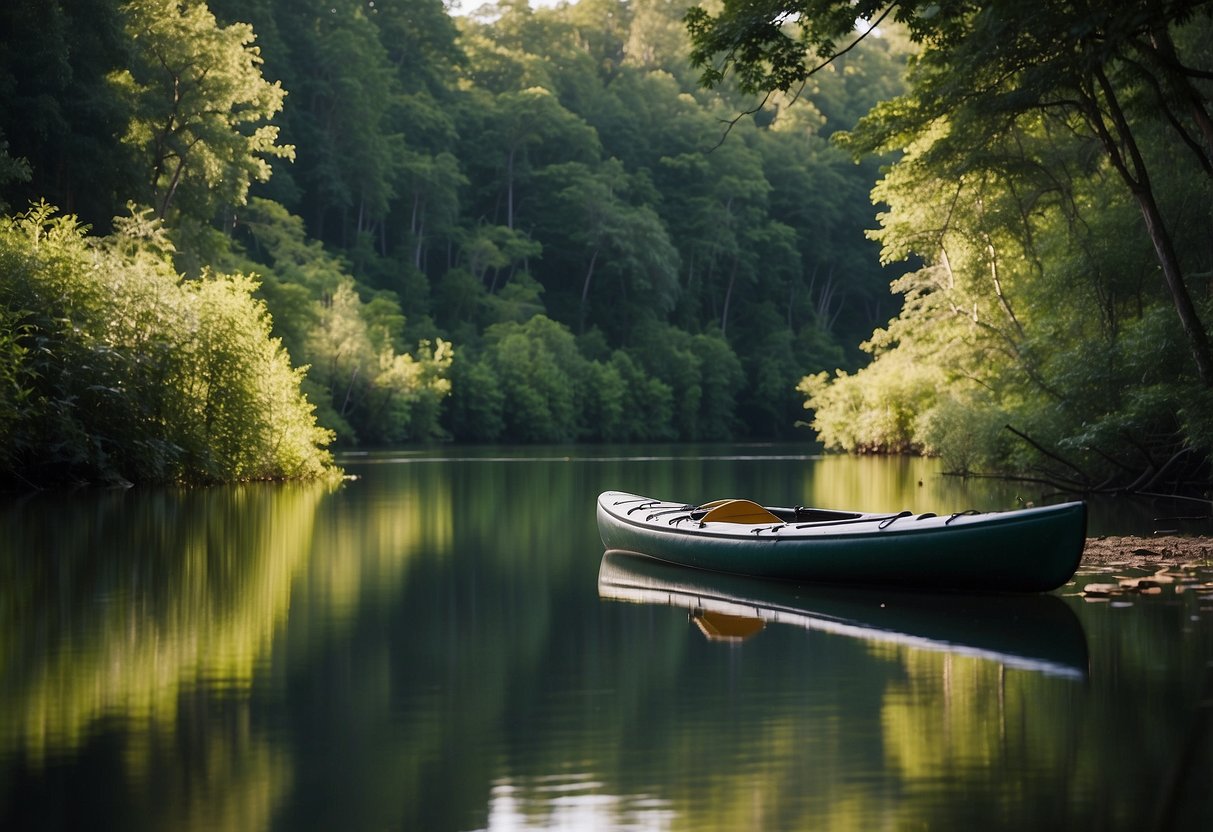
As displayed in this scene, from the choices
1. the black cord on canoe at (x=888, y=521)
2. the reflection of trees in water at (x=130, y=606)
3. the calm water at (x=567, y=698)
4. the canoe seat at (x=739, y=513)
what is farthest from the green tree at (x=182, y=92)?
the black cord on canoe at (x=888, y=521)

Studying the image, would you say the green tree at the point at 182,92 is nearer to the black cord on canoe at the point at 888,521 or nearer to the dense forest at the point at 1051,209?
the dense forest at the point at 1051,209

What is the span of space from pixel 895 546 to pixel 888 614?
98 centimetres

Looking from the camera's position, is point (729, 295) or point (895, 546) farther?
point (729, 295)

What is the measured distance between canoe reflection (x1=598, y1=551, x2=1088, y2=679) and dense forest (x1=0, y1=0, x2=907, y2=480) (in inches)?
492

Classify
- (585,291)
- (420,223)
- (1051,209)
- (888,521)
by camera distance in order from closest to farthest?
(888,521)
(1051,209)
(420,223)
(585,291)

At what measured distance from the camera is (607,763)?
246 inches

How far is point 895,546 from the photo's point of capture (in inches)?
457

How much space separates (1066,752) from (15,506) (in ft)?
56.9

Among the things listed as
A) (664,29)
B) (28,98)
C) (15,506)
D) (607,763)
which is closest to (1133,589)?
(607,763)

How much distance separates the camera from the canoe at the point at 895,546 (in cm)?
1098

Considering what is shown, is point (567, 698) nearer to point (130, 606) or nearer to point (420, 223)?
point (130, 606)

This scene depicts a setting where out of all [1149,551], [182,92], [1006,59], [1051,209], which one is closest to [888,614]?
[1149,551]

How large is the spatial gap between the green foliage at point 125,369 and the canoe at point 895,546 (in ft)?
38.2

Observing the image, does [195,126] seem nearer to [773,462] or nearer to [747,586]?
[773,462]
